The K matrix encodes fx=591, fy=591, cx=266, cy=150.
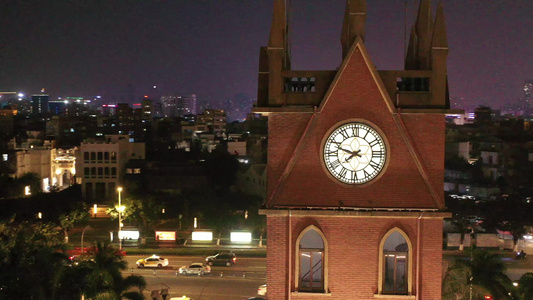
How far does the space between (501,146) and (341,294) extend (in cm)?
7328

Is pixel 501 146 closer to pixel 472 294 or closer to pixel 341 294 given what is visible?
pixel 472 294

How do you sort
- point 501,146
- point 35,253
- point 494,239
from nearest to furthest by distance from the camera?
point 35,253 < point 494,239 < point 501,146

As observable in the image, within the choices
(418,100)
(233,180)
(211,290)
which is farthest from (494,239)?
(418,100)

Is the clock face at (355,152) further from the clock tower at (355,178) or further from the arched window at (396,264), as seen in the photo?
the arched window at (396,264)

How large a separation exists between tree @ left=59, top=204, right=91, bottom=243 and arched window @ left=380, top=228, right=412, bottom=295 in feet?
130

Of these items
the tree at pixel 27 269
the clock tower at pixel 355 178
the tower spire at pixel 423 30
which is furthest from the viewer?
the tree at pixel 27 269

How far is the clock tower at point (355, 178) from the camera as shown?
1309cm

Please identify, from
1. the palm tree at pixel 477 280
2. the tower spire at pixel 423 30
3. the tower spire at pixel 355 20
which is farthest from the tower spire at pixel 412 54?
the palm tree at pixel 477 280

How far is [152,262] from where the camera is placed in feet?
129

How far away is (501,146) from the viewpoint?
79.9 meters

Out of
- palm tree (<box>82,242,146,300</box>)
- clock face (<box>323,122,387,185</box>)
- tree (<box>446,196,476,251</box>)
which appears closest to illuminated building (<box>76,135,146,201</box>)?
tree (<box>446,196,476,251</box>)

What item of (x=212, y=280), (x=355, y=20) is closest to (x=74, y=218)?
(x=212, y=280)

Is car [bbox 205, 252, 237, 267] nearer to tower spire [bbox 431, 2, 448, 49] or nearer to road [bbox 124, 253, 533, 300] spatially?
road [bbox 124, 253, 533, 300]

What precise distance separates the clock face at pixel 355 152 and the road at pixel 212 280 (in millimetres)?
21119
